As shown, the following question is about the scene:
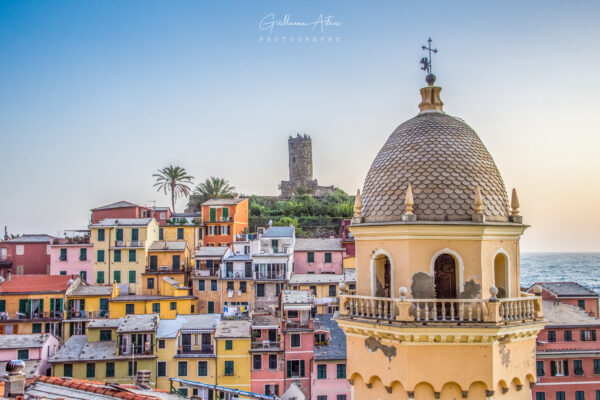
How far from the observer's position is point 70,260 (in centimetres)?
6475

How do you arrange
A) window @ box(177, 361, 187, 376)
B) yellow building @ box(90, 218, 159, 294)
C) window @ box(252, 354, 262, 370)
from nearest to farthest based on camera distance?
window @ box(177, 361, 187, 376)
window @ box(252, 354, 262, 370)
yellow building @ box(90, 218, 159, 294)

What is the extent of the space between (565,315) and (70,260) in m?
50.9

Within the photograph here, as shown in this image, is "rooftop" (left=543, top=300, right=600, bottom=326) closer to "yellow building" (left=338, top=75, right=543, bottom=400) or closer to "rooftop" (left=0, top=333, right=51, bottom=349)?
"yellow building" (left=338, top=75, right=543, bottom=400)

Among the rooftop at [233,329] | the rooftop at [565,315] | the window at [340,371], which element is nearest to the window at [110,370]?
the rooftop at [233,329]

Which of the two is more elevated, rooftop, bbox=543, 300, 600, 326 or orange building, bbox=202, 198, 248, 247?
orange building, bbox=202, 198, 248, 247

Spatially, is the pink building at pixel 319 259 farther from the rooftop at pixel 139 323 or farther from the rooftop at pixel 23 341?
the rooftop at pixel 23 341

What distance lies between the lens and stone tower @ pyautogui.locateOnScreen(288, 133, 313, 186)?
5522 inches

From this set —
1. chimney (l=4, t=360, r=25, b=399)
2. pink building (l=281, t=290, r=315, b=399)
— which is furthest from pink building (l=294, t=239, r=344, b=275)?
chimney (l=4, t=360, r=25, b=399)

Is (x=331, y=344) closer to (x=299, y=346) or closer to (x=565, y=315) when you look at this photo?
(x=299, y=346)

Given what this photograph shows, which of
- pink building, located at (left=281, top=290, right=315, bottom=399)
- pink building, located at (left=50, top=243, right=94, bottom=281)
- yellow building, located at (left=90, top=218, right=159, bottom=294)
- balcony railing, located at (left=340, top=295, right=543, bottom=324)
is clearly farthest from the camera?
pink building, located at (left=50, top=243, right=94, bottom=281)

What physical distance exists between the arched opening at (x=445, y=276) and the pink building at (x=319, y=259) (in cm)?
5112

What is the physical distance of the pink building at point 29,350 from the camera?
48.1 m

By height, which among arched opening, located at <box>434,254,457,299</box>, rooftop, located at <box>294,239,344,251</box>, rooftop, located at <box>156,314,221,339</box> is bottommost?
rooftop, located at <box>156,314,221,339</box>

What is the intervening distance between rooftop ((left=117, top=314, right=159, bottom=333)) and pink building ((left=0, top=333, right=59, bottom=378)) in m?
6.81
